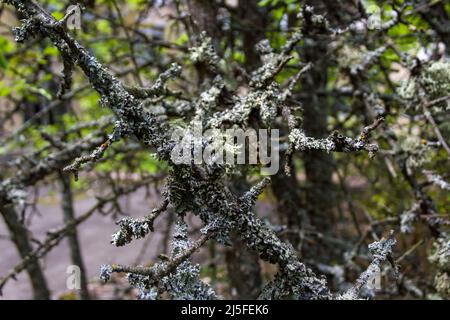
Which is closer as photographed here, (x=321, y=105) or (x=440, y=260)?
(x=440, y=260)

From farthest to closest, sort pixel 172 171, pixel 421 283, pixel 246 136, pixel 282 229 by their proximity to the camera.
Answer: pixel 421 283 → pixel 282 229 → pixel 246 136 → pixel 172 171

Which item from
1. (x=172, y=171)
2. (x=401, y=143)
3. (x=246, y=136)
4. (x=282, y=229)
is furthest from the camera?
(x=282, y=229)

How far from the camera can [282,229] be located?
2.93 metres

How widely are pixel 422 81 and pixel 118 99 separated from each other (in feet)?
5.17

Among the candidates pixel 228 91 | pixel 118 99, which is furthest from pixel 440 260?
pixel 118 99

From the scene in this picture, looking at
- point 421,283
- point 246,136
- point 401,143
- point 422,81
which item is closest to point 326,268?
point 421,283

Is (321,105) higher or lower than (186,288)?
higher

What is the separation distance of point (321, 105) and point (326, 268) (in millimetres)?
1600

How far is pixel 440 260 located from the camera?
6.98ft

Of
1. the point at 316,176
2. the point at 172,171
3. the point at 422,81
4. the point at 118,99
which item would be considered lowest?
the point at 172,171

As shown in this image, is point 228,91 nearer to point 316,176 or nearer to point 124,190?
point 124,190

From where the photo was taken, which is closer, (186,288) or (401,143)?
(186,288)

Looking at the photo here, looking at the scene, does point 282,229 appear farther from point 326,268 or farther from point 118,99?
point 118,99

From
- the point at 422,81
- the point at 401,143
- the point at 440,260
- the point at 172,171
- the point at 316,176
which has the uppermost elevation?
the point at 316,176
